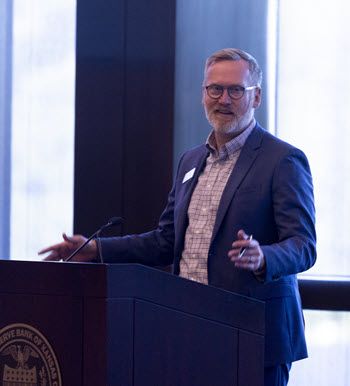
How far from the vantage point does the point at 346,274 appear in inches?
140

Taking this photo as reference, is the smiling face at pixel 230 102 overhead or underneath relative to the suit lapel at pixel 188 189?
overhead

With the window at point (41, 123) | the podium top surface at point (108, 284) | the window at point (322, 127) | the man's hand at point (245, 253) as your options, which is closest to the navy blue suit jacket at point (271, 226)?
the man's hand at point (245, 253)

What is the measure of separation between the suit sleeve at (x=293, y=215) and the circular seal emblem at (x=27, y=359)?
76 centimetres

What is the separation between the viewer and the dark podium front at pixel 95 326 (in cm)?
179

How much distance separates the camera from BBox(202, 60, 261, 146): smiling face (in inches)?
110

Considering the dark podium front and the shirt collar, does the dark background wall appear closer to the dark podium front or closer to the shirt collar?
the shirt collar

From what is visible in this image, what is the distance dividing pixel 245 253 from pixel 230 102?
2.57 ft

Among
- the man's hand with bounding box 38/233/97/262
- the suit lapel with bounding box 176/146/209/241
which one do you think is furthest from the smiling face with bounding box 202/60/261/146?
the man's hand with bounding box 38/233/97/262

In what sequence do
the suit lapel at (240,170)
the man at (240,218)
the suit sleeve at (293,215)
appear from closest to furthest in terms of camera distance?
the suit sleeve at (293,215) < the man at (240,218) < the suit lapel at (240,170)

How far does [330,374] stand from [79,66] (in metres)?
1.72

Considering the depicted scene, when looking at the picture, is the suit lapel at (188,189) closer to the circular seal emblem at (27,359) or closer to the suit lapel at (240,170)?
the suit lapel at (240,170)

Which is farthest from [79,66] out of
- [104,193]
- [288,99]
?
[288,99]

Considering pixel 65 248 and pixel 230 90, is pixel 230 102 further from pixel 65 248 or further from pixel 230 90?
pixel 65 248

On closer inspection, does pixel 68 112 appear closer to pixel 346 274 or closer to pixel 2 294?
pixel 346 274
